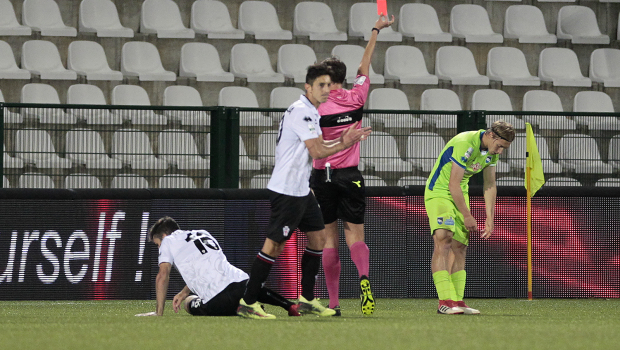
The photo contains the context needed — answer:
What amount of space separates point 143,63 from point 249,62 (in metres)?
1.58

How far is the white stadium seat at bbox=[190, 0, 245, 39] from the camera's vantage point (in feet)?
47.4

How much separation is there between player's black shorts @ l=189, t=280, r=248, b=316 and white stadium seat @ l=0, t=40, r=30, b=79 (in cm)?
716

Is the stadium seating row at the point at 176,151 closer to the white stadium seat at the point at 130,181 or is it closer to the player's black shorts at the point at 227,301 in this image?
the white stadium seat at the point at 130,181

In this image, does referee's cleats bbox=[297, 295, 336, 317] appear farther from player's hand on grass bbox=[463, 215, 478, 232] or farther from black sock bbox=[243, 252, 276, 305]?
player's hand on grass bbox=[463, 215, 478, 232]

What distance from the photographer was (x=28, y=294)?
941cm

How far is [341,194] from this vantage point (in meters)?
7.20

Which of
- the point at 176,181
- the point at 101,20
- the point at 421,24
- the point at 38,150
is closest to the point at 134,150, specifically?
the point at 176,181

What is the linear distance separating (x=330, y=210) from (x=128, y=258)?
10.6 feet

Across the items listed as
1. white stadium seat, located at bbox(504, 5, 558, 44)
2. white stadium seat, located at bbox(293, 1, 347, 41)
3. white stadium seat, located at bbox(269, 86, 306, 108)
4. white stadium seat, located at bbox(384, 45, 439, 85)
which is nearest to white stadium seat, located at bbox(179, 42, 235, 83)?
white stadium seat, located at bbox(269, 86, 306, 108)

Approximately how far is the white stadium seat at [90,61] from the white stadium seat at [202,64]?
101cm

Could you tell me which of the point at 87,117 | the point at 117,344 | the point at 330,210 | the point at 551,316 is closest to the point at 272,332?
the point at 117,344

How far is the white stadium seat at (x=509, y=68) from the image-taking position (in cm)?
1473

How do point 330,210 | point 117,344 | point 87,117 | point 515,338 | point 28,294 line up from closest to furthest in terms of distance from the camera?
point 117,344 < point 515,338 < point 330,210 < point 28,294 < point 87,117

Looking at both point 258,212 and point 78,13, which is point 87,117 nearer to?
point 258,212
